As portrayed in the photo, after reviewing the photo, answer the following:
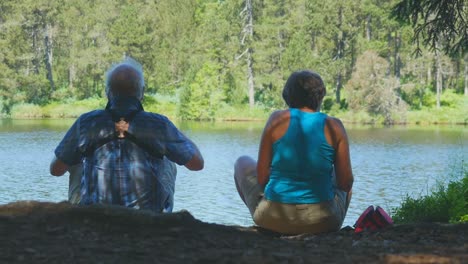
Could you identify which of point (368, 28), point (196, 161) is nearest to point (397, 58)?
point (368, 28)

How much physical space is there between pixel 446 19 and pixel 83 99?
40991 mm

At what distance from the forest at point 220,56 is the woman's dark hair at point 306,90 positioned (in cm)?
3236

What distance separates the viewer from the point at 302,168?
3582 mm

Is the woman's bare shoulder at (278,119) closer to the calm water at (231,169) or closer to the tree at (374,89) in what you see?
the calm water at (231,169)

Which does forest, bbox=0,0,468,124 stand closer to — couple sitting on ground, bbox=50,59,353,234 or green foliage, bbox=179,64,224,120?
green foliage, bbox=179,64,224,120

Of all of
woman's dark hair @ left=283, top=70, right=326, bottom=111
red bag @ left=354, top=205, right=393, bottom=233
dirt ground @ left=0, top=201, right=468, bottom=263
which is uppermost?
woman's dark hair @ left=283, top=70, right=326, bottom=111

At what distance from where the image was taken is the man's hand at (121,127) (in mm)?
3293

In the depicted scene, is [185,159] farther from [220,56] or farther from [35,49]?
[35,49]

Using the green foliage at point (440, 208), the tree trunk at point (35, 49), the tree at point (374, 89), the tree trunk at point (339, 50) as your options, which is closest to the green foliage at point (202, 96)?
the tree trunk at point (339, 50)

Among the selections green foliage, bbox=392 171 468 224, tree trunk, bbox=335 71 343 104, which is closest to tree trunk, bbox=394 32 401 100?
tree trunk, bbox=335 71 343 104

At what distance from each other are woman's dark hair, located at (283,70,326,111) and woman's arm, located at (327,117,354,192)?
165mm

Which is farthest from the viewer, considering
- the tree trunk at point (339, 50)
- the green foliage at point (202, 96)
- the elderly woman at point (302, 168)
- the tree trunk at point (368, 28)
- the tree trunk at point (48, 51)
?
the tree trunk at point (48, 51)

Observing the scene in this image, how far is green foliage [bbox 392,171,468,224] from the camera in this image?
6281 millimetres

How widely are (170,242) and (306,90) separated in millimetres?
1355
